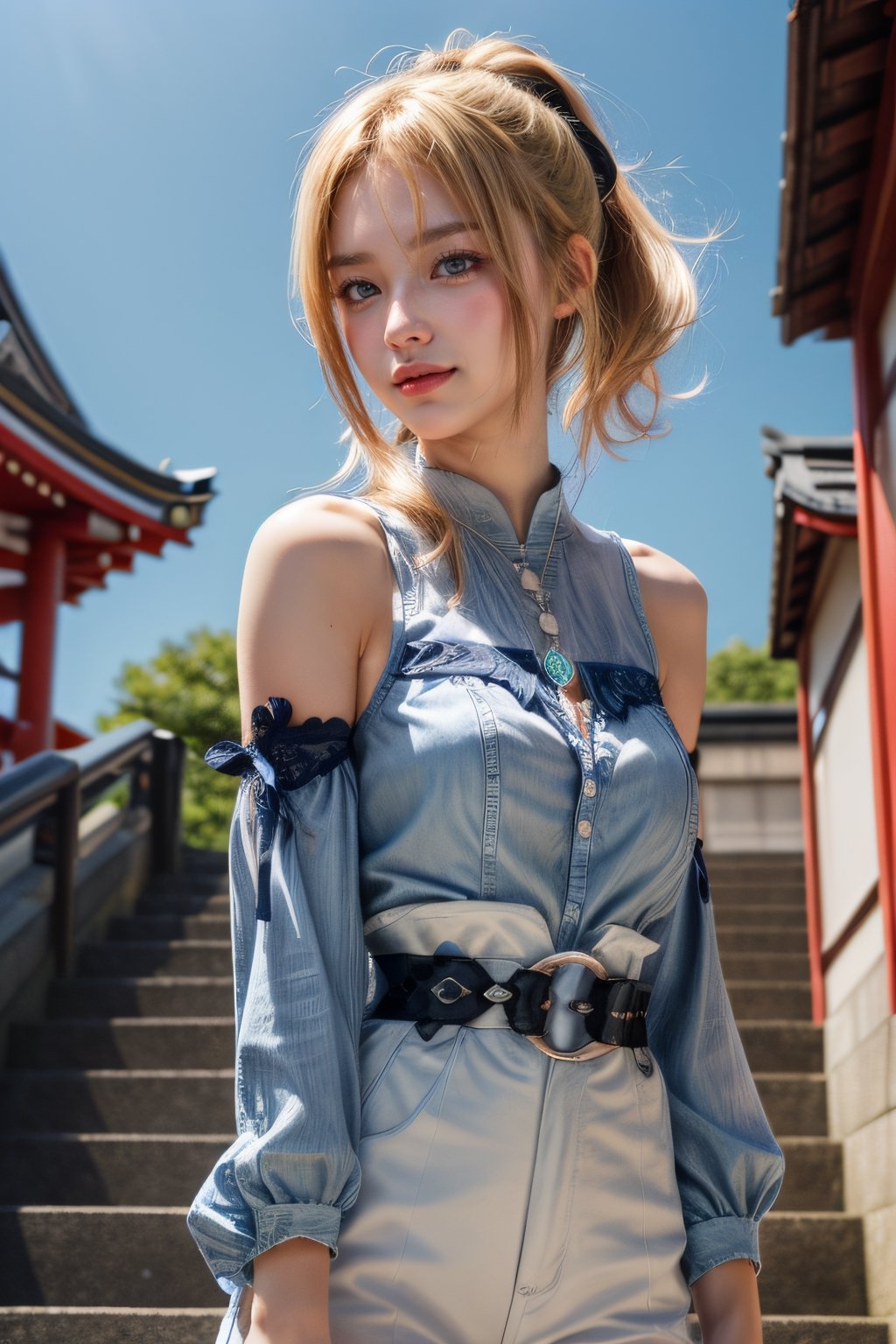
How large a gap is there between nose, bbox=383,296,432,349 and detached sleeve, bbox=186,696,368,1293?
437 mm

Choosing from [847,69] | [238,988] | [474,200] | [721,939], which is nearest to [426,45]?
[474,200]

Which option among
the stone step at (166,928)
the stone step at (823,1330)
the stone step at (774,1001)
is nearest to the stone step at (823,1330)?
the stone step at (823,1330)

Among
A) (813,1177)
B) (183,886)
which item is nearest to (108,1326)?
(813,1177)

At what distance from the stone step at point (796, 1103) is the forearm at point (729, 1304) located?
10.0 ft

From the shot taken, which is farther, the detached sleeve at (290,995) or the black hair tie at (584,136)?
the black hair tie at (584,136)

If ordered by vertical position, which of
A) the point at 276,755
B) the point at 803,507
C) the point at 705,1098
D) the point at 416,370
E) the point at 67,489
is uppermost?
the point at 67,489

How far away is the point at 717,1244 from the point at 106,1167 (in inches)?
114

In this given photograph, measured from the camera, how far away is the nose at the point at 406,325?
1.42m

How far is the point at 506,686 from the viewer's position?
4.47ft

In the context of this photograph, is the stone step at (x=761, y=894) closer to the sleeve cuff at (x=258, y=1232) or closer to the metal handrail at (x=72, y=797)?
the metal handrail at (x=72, y=797)

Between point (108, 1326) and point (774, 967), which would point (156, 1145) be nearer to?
point (108, 1326)

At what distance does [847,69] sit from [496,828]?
A: 2912 millimetres

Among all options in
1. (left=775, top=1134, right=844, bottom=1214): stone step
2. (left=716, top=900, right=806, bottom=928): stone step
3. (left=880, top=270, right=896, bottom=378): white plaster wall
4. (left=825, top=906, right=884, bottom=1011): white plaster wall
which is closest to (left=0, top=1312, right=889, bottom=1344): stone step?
A: (left=775, top=1134, right=844, bottom=1214): stone step

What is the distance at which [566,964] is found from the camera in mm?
1290
